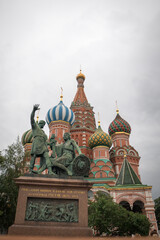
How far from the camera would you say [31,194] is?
757cm

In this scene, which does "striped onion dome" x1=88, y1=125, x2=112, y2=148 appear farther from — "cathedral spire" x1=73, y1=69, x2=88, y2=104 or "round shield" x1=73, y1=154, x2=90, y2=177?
"round shield" x1=73, y1=154, x2=90, y2=177

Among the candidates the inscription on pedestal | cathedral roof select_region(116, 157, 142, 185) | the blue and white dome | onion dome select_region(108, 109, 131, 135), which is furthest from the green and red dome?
the inscription on pedestal

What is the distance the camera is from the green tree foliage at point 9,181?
15.4 metres

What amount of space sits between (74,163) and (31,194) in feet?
6.84

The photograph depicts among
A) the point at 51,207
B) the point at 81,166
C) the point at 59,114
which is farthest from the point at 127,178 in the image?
the point at 51,207

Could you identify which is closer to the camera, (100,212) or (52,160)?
(52,160)

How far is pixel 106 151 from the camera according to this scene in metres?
34.8

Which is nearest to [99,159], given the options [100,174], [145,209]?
[100,174]

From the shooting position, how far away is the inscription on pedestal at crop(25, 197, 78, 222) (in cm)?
725

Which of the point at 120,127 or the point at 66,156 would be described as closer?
the point at 66,156

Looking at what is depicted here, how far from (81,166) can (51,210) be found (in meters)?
2.04

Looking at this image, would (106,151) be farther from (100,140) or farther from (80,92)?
(80,92)

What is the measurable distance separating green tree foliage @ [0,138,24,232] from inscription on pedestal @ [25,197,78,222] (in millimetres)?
7919

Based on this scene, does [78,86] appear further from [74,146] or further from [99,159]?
[74,146]
